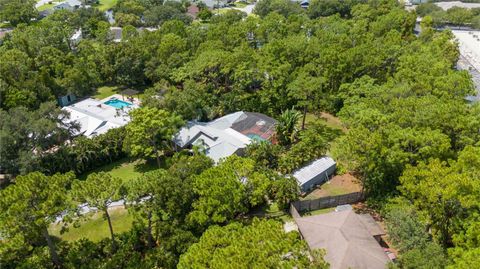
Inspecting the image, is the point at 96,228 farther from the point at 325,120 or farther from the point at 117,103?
the point at 325,120

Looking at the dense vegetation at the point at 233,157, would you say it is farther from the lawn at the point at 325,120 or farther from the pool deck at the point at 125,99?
the pool deck at the point at 125,99

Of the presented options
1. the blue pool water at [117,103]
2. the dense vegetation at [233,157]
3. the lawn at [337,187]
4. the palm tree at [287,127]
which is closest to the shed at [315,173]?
the lawn at [337,187]

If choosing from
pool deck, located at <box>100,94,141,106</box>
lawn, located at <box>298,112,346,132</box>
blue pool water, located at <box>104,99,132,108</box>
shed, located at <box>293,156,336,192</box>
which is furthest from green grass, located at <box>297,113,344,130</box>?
blue pool water, located at <box>104,99,132,108</box>

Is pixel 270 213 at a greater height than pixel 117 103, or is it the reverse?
pixel 270 213

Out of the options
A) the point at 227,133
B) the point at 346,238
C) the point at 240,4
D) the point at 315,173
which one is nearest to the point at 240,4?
the point at 240,4

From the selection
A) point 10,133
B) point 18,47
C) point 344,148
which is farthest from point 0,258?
point 18,47

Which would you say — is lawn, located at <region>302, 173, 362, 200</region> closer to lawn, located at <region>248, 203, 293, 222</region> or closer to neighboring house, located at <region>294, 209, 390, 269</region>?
lawn, located at <region>248, 203, 293, 222</region>
